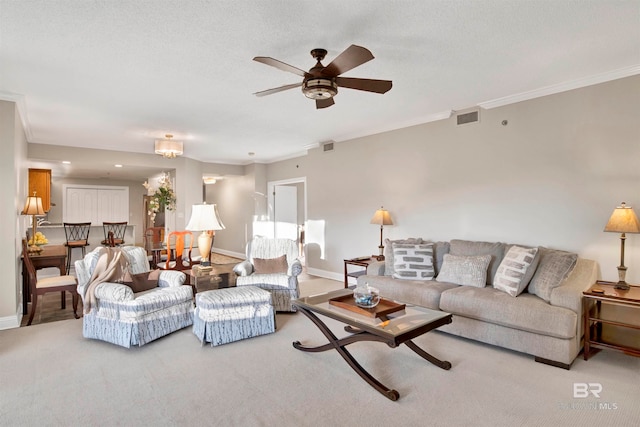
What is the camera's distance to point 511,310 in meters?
3.10

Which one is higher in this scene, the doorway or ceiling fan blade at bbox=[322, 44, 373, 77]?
ceiling fan blade at bbox=[322, 44, 373, 77]

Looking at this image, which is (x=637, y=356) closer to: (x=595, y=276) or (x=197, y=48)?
(x=595, y=276)

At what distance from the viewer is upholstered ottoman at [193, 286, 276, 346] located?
3.31 metres

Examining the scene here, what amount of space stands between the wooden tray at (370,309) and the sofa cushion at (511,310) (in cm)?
88

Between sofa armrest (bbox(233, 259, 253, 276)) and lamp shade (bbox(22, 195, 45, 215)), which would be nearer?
sofa armrest (bbox(233, 259, 253, 276))

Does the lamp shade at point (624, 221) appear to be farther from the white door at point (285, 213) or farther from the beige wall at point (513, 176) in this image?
the white door at point (285, 213)

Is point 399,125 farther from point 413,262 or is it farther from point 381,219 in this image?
point 413,262

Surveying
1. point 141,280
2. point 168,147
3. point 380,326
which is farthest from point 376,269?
point 168,147

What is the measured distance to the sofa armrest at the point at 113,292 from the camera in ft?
10.8

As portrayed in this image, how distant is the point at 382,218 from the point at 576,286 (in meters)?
2.54

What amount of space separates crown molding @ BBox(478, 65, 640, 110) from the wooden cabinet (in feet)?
27.9

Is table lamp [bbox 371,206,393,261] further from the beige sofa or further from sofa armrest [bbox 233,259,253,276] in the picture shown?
sofa armrest [bbox 233,259,253,276]

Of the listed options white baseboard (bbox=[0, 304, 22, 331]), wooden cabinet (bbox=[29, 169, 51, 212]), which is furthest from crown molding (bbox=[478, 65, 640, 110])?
wooden cabinet (bbox=[29, 169, 51, 212])

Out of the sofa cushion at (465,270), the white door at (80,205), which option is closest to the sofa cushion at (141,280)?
the sofa cushion at (465,270)
